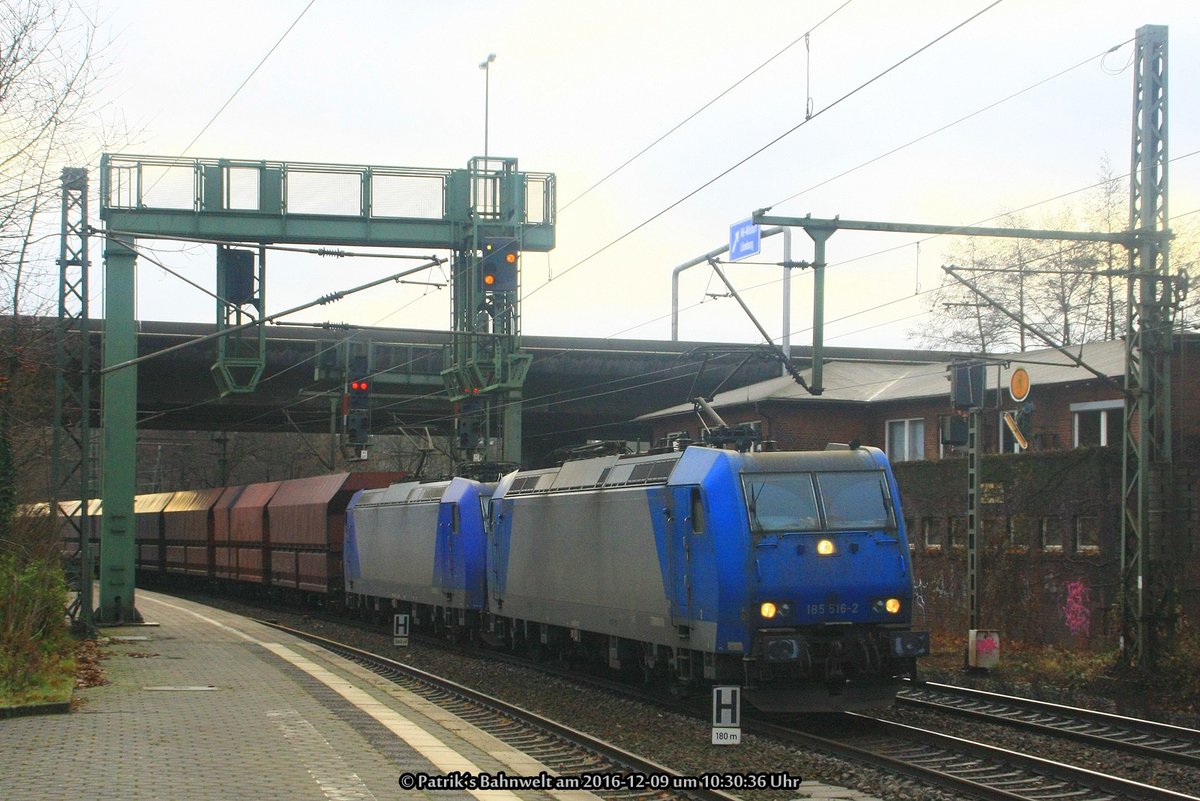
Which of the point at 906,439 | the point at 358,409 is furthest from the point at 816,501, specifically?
the point at 906,439

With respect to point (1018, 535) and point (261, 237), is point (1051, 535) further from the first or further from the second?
point (261, 237)

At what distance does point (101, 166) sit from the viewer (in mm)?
26312

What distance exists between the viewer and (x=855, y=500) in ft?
48.0

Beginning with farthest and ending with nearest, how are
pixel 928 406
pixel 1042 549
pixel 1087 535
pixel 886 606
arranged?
pixel 928 406 → pixel 1042 549 → pixel 1087 535 → pixel 886 606

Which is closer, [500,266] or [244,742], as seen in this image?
[244,742]

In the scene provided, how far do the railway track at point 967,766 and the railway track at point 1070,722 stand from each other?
1287 millimetres

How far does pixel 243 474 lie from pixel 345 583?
5860 cm

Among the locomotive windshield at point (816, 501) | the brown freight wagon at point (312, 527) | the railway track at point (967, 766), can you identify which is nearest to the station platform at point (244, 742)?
the railway track at point (967, 766)

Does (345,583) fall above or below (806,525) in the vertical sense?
below

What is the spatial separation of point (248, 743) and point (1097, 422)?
21.5 meters

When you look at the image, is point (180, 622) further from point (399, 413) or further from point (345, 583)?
point (399, 413)

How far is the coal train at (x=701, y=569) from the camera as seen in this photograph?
45.6ft

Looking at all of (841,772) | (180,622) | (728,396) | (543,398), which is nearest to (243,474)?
(543,398)

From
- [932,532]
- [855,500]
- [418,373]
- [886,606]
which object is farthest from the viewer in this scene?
[418,373]
